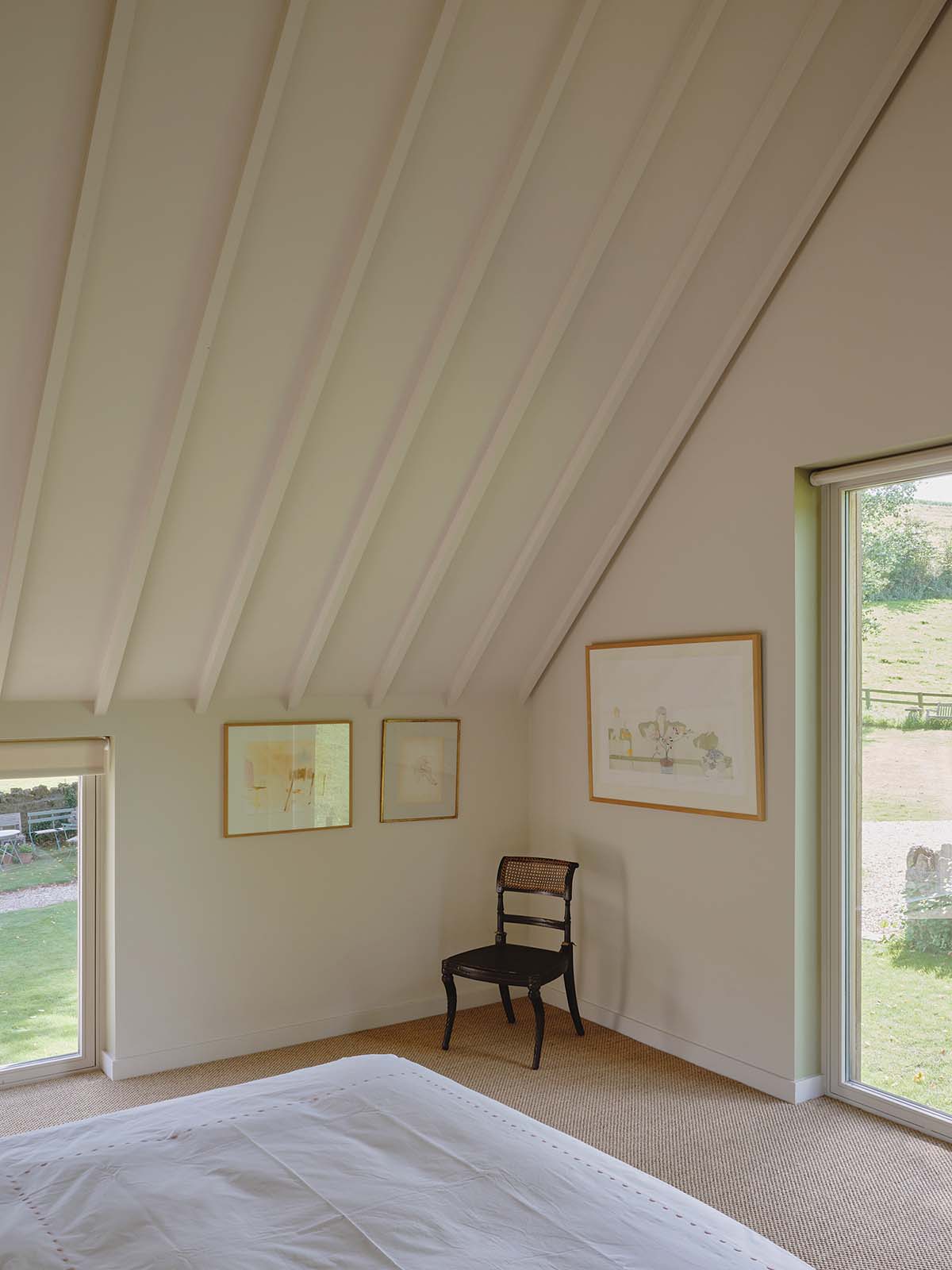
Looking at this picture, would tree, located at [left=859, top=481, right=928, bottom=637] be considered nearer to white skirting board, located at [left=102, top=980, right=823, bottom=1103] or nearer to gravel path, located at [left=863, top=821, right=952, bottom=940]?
gravel path, located at [left=863, top=821, right=952, bottom=940]

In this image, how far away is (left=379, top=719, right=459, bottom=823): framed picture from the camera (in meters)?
4.98

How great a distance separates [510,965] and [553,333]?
102 inches

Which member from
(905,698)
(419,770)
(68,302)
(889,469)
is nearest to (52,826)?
(419,770)

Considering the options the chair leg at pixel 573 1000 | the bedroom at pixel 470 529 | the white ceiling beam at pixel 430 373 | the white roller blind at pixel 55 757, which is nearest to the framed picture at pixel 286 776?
the bedroom at pixel 470 529

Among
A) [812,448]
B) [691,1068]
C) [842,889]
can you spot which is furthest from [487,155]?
[691,1068]

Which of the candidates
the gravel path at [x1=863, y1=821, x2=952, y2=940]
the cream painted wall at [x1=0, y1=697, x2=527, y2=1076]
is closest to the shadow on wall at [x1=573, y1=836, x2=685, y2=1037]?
the cream painted wall at [x1=0, y1=697, x2=527, y2=1076]

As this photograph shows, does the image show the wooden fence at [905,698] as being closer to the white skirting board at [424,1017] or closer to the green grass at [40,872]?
the white skirting board at [424,1017]

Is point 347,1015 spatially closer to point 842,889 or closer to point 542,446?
point 842,889

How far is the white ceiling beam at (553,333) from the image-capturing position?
3184mm

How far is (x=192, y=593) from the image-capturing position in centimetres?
402

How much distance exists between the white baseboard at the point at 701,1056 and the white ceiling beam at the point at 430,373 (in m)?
2.02

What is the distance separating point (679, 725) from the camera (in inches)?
175

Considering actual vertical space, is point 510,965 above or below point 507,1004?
above

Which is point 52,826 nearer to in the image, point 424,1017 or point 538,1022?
point 424,1017
